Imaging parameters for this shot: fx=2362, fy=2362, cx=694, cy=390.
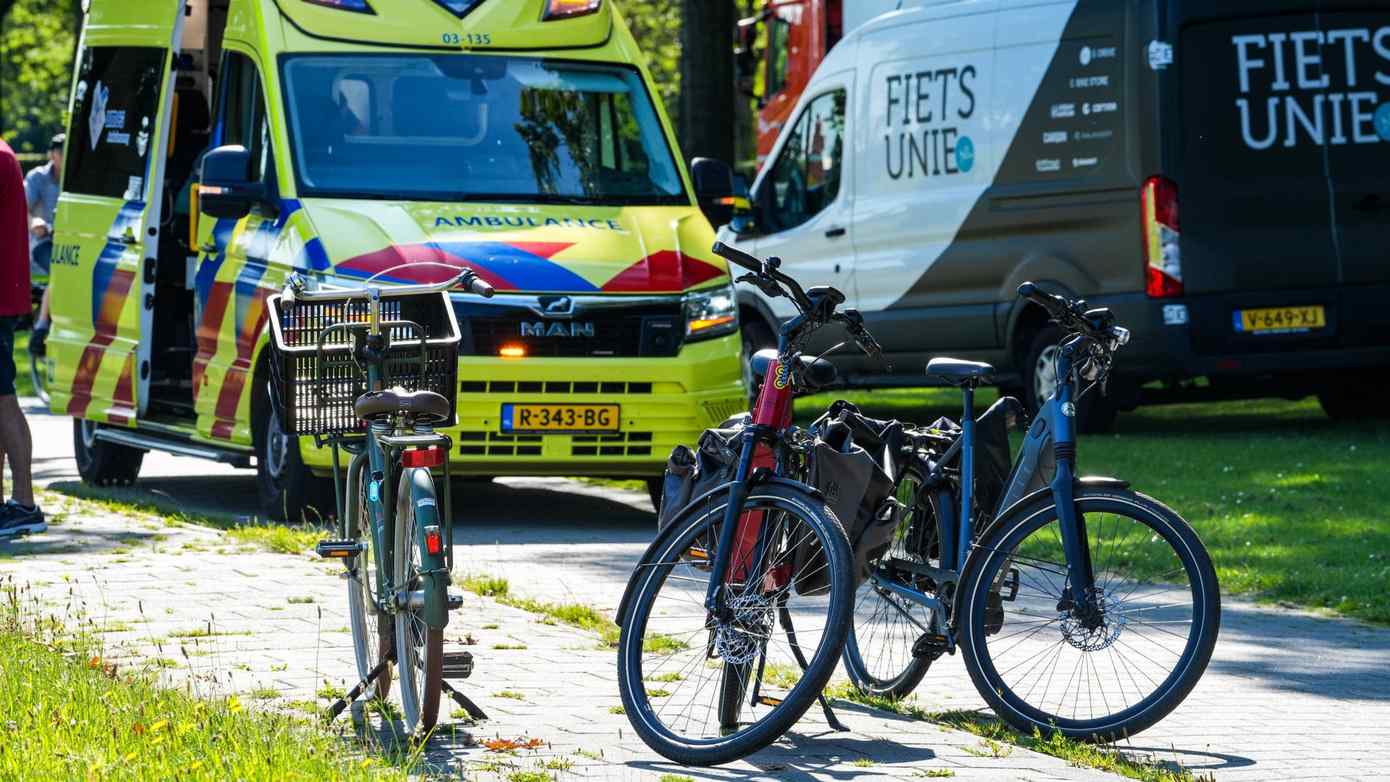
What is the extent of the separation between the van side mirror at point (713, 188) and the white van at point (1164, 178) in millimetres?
3215

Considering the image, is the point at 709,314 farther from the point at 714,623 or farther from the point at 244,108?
the point at 714,623

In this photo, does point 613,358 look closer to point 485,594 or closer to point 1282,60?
point 485,594

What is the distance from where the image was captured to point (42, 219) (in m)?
19.0

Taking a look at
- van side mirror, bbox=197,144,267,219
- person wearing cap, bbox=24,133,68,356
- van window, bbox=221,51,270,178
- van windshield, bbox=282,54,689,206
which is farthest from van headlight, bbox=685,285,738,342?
person wearing cap, bbox=24,133,68,356

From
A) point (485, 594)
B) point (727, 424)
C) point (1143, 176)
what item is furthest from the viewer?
point (1143, 176)

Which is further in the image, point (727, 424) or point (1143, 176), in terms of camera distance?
point (1143, 176)

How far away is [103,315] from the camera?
12008 millimetres

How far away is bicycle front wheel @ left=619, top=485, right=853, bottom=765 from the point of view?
5422 mm

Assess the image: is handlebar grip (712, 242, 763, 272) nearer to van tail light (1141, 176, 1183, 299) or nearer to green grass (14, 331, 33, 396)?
van tail light (1141, 176, 1183, 299)

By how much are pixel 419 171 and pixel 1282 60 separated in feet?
18.3

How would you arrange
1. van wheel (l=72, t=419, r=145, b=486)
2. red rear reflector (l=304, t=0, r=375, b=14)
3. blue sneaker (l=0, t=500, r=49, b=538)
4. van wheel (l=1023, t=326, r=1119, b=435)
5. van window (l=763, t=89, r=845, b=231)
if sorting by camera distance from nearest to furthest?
1. blue sneaker (l=0, t=500, r=49, b=538)
2. red rear reflector (l=304, t=0, r=375, b=14)
3. van wheel (l=72, t=419, r=145, b=486)
4. van wheel (l=1023, t=326, r=1119, b=435)
5. van window (l=763, t=89, r=845, b=231)

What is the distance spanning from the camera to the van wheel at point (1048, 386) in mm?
14383

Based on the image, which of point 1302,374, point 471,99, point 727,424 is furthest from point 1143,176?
point 727,424

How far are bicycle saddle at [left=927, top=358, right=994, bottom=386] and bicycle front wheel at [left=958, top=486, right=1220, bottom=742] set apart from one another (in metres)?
0.37
